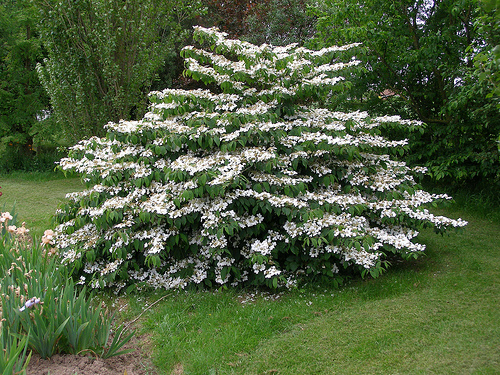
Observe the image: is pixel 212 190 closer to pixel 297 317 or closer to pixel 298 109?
pixel 297 317

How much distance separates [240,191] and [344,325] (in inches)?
56.9

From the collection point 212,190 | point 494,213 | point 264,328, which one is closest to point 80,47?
point 212,190

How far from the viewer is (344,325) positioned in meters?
3.05

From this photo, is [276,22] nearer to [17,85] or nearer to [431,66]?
[431,66]

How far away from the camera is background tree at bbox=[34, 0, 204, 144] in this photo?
5.76 meters

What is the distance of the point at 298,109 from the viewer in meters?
4.37

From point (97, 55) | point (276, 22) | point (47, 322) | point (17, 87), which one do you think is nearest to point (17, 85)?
point (17, 87)

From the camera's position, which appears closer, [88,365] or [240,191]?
[88,365]

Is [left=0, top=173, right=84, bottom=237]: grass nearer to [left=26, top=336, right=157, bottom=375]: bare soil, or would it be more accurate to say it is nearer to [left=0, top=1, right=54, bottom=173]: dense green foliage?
[left=0, top=1, right=54, bottom=173]: dense green foliage

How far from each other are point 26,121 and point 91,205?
9.77m

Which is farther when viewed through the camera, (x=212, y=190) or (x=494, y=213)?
(x=494, y=213)

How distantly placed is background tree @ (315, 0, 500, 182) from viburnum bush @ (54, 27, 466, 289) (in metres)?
2.36

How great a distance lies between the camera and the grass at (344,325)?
2.58 meters

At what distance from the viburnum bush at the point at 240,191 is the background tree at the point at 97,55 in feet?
7.13
